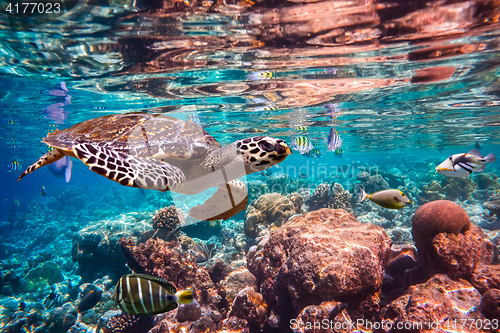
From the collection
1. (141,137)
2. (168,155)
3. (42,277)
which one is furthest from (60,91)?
(168,155)

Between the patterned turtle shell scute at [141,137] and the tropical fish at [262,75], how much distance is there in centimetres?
481

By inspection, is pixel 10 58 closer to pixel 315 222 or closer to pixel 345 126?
pixel 315 222

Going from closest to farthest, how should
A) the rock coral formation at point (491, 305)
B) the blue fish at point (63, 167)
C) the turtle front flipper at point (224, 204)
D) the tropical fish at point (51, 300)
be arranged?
the rock coral formation at point (491, 305) < the turtle front flipper at point (224, 204) < the tropical fish at point (51, 300) < the blue fish at point (63, 167)

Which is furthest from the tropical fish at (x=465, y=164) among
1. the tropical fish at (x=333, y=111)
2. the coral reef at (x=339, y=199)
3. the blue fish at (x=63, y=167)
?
the blue fish at (x=63, y=167)

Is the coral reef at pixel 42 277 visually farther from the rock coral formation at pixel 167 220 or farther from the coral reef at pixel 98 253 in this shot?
the rock coral formation at pixel 167 220

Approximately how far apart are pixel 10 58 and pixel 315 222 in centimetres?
1139

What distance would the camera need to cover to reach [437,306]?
3.48 m

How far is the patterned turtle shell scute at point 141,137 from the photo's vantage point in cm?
409

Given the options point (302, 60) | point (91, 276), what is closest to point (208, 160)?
point (302, 60)

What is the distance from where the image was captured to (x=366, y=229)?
4852mm

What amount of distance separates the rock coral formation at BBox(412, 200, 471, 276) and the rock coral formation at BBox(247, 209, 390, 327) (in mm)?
715

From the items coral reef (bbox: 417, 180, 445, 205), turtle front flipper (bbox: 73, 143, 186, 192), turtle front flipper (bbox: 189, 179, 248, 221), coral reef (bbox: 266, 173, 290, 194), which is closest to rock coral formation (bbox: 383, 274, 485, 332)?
turtle front flipper (bbox: 189, 179, 248, 221)

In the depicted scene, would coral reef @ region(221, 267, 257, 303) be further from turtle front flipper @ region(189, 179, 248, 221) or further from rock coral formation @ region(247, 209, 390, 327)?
turtle front flipper @ region(189, 179, 248, 221)

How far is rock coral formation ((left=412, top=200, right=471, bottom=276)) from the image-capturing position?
442 centimetres
